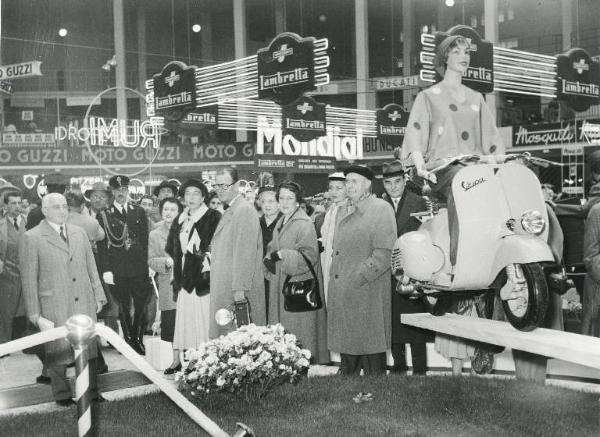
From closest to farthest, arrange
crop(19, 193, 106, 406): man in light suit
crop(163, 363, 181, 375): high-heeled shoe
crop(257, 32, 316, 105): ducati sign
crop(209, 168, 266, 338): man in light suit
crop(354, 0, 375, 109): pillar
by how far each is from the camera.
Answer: crop(19, 193, 106, 406): man in light suit < crop(209, 168, 266, 338): man in light suit < crop(163, 363, 181, 375): high-heeled shoe < crop(257, 32, 316, 105): ducati sign < crop(354, 0, 375, 109): pillar

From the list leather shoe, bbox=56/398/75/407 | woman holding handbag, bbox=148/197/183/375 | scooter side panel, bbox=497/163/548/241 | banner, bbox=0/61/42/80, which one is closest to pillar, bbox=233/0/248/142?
banner, bbox=0/61/42/80

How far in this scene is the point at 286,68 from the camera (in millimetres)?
10805

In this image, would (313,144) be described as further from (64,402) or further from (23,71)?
(64,402)

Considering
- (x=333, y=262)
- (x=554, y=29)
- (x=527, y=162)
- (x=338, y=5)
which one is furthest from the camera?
(x=338, y=5)

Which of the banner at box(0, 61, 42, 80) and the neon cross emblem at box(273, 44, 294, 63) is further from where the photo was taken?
the neon cross emblem at box(273, 44, 294, 63)

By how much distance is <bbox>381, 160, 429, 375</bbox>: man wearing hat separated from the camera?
5699 mm

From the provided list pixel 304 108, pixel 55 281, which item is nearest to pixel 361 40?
pixel 304 108

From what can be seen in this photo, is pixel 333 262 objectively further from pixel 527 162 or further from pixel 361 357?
pixel 527 162

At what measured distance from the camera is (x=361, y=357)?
567cm

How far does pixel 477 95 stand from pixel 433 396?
1838 mm

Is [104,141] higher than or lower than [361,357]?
higher

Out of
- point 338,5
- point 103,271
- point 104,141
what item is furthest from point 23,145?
point 103,271

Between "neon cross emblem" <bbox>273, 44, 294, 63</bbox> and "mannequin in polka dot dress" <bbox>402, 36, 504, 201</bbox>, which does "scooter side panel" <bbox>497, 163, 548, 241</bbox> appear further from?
"neon cross emblem" <bbox>273, 44, 294, 63</bbox>

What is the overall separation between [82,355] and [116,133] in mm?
16917
